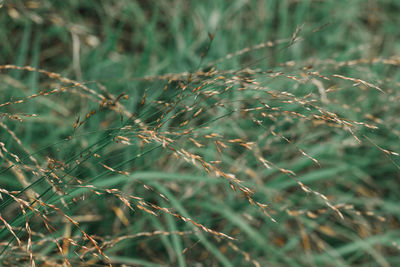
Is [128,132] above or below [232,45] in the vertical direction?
above

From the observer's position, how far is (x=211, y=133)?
138cm

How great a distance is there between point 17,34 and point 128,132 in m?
1.36

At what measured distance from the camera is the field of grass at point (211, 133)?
1.35 m

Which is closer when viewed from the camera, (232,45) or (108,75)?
(108,75)

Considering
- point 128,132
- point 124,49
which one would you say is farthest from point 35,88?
point 128,132

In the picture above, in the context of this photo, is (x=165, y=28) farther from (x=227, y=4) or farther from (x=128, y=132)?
(x=128, y=132)

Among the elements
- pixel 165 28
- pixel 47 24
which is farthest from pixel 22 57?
pixel 165 28

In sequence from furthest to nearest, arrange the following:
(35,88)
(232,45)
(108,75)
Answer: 1. (232,45)
2. (108,75)
3. (35,88)

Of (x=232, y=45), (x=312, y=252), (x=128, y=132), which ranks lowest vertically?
(x=312, y=252)

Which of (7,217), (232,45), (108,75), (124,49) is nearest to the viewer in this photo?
(7,217)

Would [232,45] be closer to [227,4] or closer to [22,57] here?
[227,4]

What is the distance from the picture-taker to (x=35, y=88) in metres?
1.54

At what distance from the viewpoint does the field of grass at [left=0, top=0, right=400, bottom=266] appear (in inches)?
53.2

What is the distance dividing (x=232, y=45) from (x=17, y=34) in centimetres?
105
